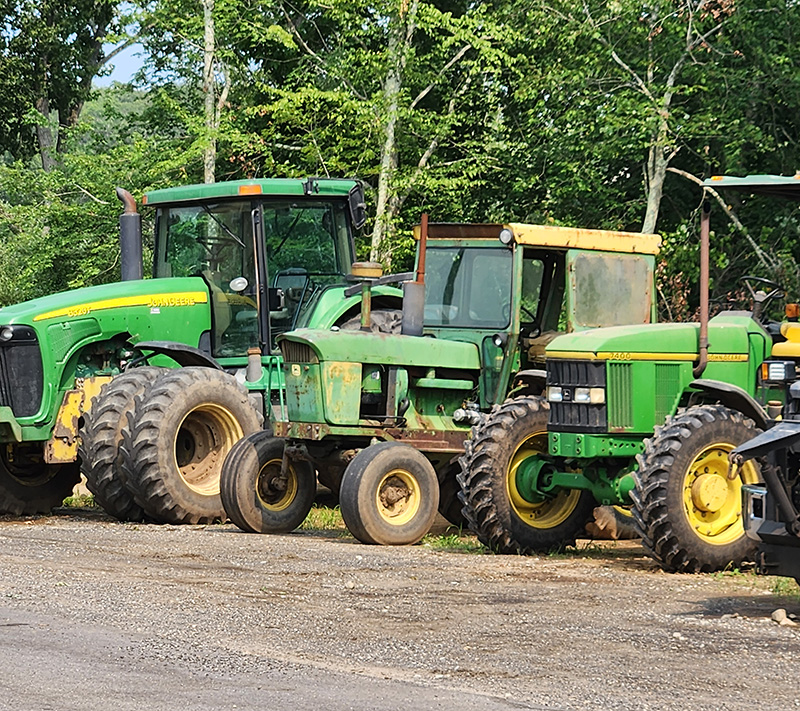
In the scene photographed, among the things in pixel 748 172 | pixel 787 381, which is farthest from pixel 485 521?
pixel 748 172

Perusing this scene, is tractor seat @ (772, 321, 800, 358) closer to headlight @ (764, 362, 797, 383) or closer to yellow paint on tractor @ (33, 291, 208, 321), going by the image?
headlight @ (764, 362, 797, 383)

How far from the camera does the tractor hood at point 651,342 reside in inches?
460

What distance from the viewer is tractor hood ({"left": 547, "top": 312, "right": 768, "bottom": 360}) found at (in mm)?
11672

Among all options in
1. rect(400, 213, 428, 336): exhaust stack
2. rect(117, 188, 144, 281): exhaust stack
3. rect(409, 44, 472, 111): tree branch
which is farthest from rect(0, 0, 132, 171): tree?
rect(400, 213, 428, 336): exhaust stack

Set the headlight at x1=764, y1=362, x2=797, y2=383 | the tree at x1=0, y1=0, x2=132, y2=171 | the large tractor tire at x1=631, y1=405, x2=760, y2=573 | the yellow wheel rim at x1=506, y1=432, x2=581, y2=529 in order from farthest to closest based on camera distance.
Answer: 1. the tree at x1=0, y1=0, x2=132, y2=171
2. the yellow wheel rim at x1=506, y1=432, x2=581, y2=529
3. the large tractor tire at x1=631, y1=405, x2=760, y2=573
4. the headlight at x1=764, y1=362, x2=797, y2=383

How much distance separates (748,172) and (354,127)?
274 inches

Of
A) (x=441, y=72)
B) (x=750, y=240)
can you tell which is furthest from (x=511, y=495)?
(x=441, y=72)

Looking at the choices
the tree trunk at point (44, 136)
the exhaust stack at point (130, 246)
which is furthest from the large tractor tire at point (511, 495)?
the tree trunk at point (44, 136)

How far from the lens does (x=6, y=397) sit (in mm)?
14680

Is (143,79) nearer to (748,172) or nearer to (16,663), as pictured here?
(748,172)

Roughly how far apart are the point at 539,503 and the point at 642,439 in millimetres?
1001

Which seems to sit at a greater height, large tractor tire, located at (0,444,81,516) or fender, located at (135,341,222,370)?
fender, located at (135,341,222,370)

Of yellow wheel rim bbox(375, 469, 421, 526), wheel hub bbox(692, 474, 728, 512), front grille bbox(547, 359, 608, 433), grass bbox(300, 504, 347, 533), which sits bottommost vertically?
grass bbox(300, 504, 347, 533)

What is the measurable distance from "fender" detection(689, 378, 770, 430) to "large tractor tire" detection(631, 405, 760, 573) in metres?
0.19
